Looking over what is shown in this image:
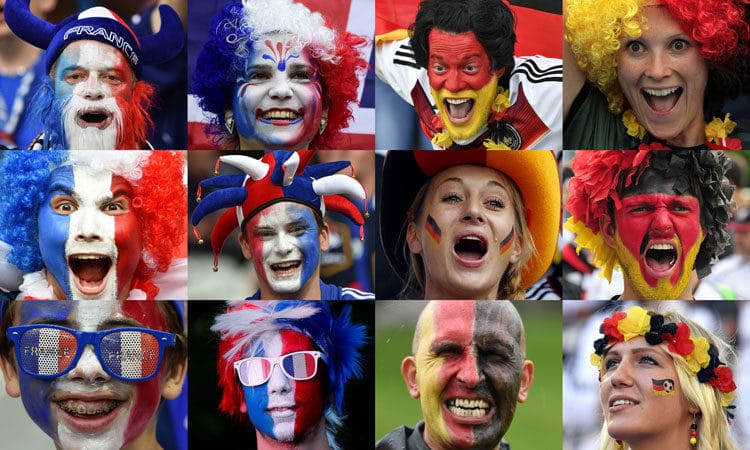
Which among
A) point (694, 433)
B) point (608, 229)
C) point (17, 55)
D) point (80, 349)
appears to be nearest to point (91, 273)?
point (80, 349)

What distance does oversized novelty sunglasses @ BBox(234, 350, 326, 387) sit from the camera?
415cm

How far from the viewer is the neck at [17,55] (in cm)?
417

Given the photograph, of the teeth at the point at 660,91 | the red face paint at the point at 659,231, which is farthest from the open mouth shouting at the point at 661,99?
the red face paint at the point at 659,231

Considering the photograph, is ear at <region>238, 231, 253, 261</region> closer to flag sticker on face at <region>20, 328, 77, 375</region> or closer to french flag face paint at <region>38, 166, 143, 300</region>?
french flag face paint at <region>38, 166, 143, 300</region>

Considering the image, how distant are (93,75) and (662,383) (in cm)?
233

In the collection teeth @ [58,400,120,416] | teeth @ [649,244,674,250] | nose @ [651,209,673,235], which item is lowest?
teeth @ [58,400,120,416]

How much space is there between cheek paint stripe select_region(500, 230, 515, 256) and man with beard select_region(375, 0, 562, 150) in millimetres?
321

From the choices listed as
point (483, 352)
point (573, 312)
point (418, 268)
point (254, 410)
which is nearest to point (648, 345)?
point (573, 312)

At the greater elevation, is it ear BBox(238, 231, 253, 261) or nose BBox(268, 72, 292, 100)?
nose BBox(268, 72, 292, 100)

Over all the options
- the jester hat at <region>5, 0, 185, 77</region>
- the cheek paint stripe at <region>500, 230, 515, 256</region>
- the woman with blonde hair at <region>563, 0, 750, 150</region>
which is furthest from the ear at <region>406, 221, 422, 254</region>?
the jester hat at <region>5, 0, 185, 77</region>

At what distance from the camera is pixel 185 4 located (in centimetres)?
420

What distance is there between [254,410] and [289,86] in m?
1.18

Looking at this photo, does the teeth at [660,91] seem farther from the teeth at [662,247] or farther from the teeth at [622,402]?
the teeth at [622,402]

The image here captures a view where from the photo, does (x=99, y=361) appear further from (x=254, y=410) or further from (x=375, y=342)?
(x=375, y=342)
